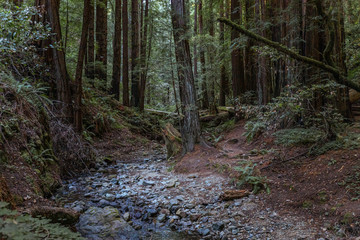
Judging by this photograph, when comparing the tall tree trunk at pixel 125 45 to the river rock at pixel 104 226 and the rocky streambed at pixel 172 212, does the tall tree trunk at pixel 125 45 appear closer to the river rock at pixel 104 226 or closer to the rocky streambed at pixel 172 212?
the rocky streambed at pixel 172 212

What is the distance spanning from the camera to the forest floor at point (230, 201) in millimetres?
3781

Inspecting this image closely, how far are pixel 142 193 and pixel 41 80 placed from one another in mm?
5018

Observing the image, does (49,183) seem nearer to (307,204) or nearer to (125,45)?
(307,204)

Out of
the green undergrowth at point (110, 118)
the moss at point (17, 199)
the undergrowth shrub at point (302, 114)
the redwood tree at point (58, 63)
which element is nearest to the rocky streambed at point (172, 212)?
the moss at point (17, 199)

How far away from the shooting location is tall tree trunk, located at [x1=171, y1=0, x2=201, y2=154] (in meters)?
7.77

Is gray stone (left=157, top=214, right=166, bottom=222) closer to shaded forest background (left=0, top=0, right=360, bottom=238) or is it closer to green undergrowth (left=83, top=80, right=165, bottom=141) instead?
shaded forest background (left=0, top=0, right=360, bottom=238)

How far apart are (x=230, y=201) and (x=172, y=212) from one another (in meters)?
1.14

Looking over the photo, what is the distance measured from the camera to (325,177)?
15.1ft

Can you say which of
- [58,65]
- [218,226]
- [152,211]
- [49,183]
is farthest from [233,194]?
[58,65]

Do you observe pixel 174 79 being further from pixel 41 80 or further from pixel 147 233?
pixel 147 233

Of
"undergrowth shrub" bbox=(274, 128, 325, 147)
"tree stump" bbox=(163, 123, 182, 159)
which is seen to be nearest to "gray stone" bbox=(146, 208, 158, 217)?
"undergrowth shrub" bbox=(274, 128, 325, 147)

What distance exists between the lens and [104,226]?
158 inches

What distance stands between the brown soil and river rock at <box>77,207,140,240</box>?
2.54m

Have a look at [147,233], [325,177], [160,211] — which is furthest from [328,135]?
[147,233]
